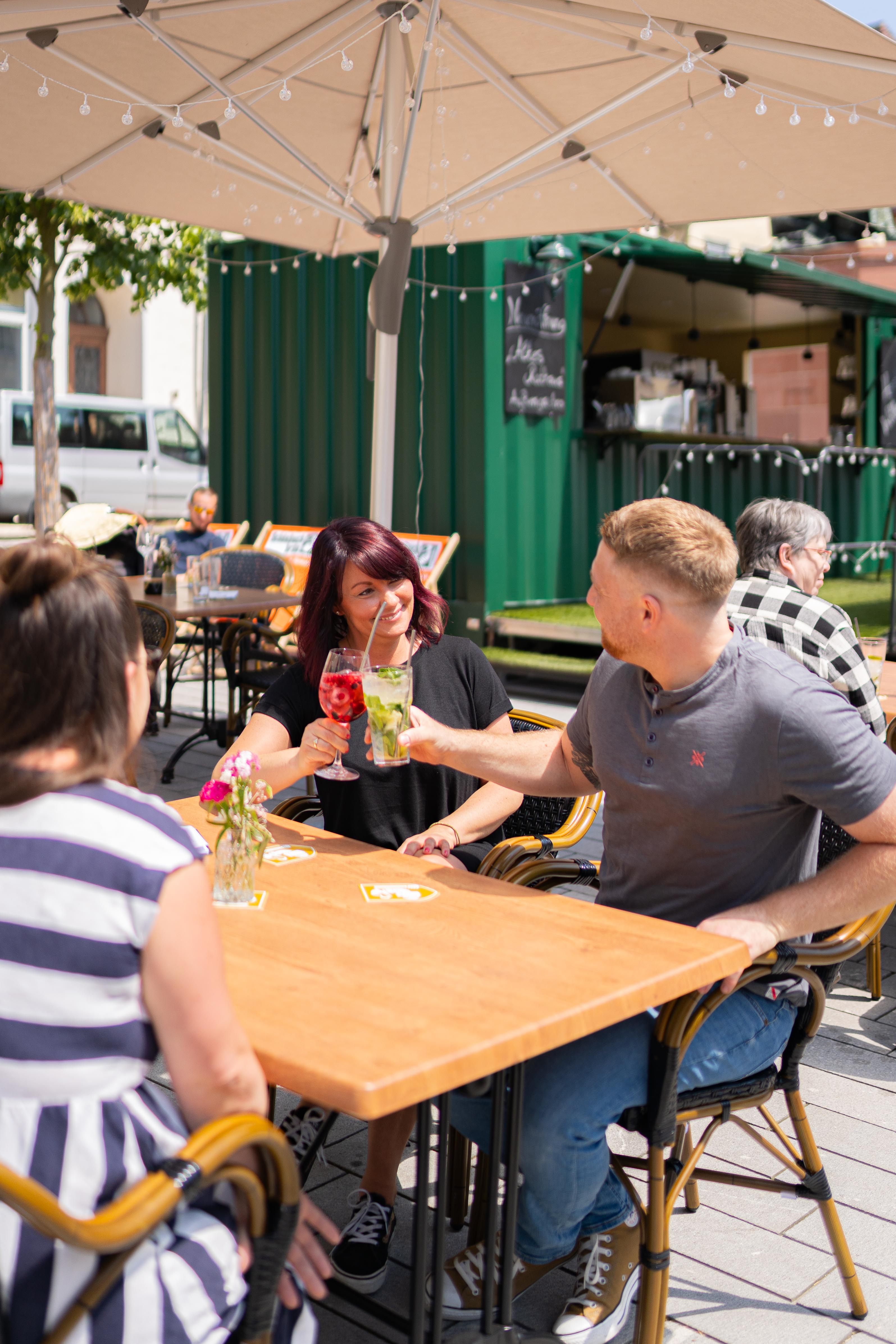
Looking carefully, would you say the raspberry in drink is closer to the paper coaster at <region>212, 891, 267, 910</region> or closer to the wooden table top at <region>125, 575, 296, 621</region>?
the paper coaster at <region>212, 891, 267, 910</region>

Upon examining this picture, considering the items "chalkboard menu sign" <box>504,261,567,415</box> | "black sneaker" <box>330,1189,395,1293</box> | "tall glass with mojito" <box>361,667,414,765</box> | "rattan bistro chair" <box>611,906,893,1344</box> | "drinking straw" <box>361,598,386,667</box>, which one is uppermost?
"chalkboard menu sign" <box>504,261,567,415</box>

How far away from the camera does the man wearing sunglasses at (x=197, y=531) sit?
8102 mm

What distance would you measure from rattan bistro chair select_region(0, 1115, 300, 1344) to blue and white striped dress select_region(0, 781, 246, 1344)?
25 millimetres

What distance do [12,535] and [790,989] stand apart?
13660 millimetres

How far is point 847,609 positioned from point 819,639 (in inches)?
269

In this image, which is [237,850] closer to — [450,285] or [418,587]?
[418,587]

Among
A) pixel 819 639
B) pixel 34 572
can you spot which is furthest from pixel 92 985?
pixel 819 639

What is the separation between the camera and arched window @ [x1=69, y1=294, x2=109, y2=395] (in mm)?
20906

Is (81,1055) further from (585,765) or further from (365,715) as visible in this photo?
(365,715)

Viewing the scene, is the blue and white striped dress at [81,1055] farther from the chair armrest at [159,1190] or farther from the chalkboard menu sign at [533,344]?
the chalkboard menu sign at [533,344]

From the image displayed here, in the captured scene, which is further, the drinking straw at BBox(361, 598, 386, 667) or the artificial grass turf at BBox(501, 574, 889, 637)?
the artificial grass turf at BBox(501, 574, 889, 637)

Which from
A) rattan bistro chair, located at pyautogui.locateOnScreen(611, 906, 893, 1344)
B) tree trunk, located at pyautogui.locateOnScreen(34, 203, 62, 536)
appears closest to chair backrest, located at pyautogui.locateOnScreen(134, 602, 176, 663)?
rattan bistro chair, located at pyautogui.locateOnScreen(611, 906, 893, 1344)

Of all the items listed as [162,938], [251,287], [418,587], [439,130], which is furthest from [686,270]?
[162,938]

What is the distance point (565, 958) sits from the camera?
1635 millimetres
